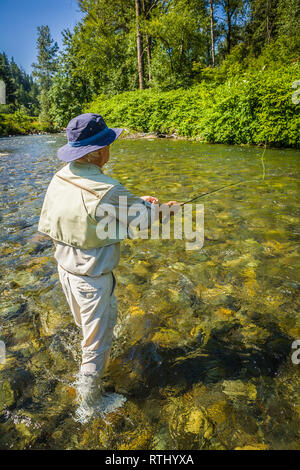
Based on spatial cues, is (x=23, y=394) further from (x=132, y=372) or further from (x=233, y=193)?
(x=233, y=193)

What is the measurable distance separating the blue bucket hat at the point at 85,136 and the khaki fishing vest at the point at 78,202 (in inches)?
3.8

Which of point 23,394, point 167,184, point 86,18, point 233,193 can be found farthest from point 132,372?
point 86,18

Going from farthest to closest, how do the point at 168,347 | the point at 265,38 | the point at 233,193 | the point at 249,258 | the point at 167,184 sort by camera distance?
1. the point at 265,38
2. the point at 167,184
3. the point at 233,193
4. the point at 249,258
5. the point at 168,347

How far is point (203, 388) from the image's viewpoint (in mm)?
2365

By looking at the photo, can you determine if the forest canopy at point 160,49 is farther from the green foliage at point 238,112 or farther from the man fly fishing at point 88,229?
the man fly fishing at point 88,229

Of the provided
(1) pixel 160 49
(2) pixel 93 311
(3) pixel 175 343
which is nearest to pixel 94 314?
(2) pixel 93 311

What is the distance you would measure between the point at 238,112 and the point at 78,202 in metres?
13.2

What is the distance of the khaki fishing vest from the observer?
A: 5.91ft

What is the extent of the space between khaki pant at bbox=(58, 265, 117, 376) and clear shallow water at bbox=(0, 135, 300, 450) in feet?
1.56

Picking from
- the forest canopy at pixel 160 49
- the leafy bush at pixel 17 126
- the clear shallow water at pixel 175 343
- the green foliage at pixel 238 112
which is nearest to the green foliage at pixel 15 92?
the leafy bush at pixel 17 126

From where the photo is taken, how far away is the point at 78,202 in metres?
1.83

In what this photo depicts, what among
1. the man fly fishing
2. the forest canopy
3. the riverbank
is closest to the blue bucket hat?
the man fly fishing

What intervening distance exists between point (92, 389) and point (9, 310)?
1.77m
